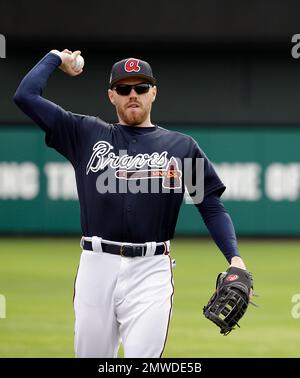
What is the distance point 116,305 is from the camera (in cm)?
539

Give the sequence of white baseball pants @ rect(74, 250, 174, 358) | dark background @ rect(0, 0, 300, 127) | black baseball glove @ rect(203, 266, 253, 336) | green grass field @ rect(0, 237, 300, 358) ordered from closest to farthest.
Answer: white baseball pants @ rect(74, 250, 174, 358), black baseball glove @ rect(203, 266, 253, 336), green grass field @ rect(0, 237, 300, 358), dark background @ rect(0, 0, 300, 127)

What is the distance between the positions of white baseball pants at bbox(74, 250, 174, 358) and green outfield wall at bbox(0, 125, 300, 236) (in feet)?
48.7

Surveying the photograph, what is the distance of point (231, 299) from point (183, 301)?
21.4 feet

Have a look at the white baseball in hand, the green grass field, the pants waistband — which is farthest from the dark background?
the pants waistband

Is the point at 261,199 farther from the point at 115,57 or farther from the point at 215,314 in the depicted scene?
the point at 215,314

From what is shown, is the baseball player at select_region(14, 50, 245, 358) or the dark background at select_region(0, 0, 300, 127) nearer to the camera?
the baseball player at select_region(14, 50, 245, 358)

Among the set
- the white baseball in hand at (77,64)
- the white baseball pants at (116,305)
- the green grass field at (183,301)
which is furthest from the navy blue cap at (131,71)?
the green grass field at (183,301)

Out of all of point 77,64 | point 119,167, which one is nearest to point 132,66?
point 77,64

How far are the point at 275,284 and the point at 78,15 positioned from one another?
859cm

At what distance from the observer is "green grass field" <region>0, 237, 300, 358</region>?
349 inches

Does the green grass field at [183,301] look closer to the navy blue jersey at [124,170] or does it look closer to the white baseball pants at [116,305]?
the white baseball pants at [116,305]

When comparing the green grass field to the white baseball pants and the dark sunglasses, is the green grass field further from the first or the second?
the dark sunglasses

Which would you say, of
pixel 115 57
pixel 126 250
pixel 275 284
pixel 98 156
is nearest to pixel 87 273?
pixel 126 250

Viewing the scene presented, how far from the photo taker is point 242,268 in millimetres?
5523
